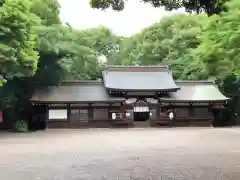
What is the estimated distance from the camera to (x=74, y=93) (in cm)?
3275

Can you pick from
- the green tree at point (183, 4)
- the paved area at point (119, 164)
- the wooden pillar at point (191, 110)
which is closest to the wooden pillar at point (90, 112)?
the wooden pillar at point (191, 110)

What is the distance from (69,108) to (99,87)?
3.72 metres

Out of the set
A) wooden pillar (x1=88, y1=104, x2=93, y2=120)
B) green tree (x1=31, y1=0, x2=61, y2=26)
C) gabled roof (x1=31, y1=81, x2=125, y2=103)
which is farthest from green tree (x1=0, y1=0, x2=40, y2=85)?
wooden pillar (x1=88, y1=104, x2=93, y2=120)

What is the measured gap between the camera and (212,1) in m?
5.07

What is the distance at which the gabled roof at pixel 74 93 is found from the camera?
102 ft

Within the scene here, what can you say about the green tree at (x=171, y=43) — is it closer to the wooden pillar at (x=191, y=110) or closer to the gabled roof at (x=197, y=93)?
the gabled roof at (x=197, y=93)

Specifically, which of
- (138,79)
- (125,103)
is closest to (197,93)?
(138,79)

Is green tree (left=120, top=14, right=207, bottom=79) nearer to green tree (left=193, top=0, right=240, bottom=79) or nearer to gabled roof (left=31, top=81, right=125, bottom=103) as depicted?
gabled roof (left=31, top=81, right=125, bottom=103)

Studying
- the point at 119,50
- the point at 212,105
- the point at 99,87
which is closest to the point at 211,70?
the point at 212,105

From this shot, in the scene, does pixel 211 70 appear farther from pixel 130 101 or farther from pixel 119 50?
pixel 119 50

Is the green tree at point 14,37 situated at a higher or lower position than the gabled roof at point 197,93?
higher

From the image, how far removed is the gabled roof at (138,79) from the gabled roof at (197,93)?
33.0 inches

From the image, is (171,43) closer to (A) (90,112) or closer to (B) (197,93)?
(B) (197,93)

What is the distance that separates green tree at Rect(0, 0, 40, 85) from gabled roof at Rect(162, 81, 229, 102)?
1365 cm
